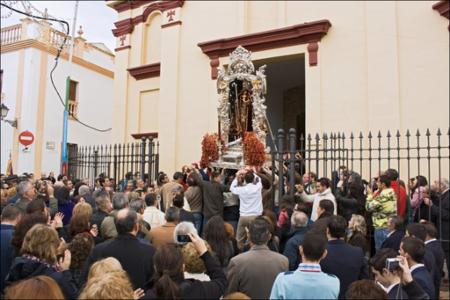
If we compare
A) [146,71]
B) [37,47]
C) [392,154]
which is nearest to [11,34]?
[37,47]

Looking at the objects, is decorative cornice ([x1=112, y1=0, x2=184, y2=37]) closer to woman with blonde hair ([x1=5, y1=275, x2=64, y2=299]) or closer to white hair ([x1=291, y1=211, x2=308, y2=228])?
white hair ([x1=291, y1=211, x2=308, y2=228])

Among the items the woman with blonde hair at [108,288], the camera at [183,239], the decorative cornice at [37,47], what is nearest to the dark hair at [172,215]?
the camera at [183,239]

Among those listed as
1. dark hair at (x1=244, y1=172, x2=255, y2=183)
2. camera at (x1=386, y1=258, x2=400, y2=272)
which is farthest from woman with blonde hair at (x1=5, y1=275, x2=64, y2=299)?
dark hair at (x1=244, y1=172, x2=255, y2=183)

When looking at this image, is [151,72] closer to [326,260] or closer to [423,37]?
[423,37]

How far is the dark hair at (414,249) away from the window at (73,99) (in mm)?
21151

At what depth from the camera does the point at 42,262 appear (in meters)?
3.66

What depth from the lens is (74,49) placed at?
23.5 metres

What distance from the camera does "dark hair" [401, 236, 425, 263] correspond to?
13.3 feet

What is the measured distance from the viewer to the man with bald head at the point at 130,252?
13.1 ft

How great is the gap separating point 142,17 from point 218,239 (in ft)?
51.0

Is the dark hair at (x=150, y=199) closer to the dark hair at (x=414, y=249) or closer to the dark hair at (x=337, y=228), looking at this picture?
the dark hair at (x=337, y=228)

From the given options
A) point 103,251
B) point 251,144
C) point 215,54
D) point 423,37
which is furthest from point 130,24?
point 103,251

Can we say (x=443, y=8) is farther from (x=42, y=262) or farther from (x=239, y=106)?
(x=42, y=262)

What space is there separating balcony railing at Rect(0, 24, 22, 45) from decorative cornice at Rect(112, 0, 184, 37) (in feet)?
18.5
